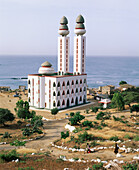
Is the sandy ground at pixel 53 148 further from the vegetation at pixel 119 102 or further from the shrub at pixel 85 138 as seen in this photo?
the shrub at pixel 85 138

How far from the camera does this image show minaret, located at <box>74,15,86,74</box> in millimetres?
55281

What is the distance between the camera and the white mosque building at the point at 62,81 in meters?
50.3

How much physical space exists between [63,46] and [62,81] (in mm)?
9420

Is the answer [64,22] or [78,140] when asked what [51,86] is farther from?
[78,140]

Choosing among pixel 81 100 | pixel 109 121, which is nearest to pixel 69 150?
pixel 109 121

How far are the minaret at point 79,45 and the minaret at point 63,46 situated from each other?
80.2 inches

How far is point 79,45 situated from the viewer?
55.6m

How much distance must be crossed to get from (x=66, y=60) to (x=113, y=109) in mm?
15727

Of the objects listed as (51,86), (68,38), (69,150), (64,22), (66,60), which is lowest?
(69,150)

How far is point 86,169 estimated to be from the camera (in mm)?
19125

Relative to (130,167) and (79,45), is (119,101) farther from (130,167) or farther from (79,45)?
(130,167)

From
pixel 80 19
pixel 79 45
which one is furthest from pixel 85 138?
pixel 80 19

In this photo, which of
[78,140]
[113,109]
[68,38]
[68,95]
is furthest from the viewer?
[68,38]

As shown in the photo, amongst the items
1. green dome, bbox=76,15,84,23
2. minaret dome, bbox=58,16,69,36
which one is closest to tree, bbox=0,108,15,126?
minaret dome, bbox=58,16,69,36
